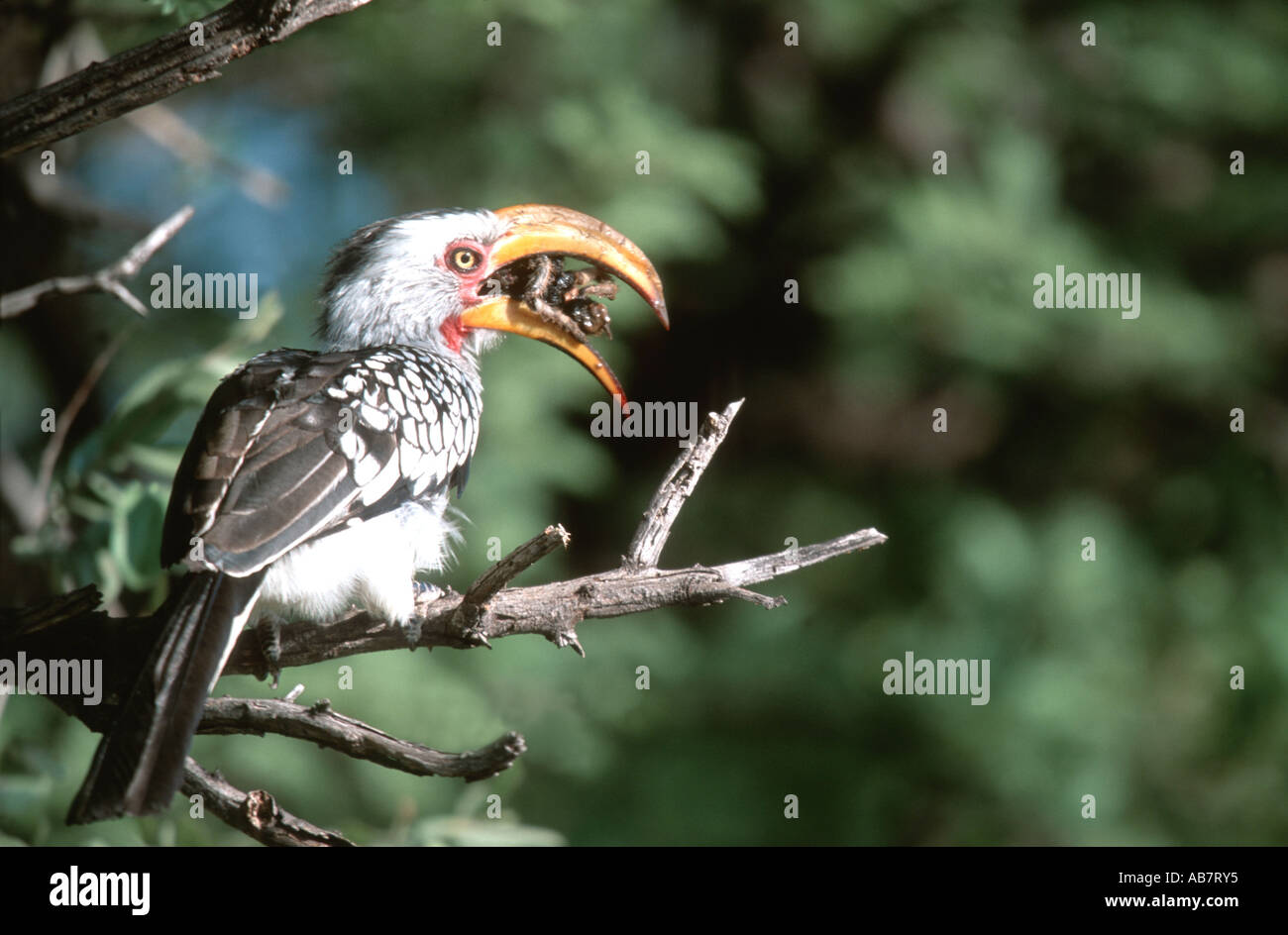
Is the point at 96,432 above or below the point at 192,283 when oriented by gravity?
below

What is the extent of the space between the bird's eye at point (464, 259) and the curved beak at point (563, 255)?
0.05 m

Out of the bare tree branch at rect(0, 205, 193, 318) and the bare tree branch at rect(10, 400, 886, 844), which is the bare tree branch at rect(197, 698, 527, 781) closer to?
the bare tree branch at rect(10, 400, 886, 844)

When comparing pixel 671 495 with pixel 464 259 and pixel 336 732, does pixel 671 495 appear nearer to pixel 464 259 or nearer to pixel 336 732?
pixel 336 732

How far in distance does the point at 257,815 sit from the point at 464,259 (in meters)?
1.72

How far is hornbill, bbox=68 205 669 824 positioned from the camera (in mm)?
2188

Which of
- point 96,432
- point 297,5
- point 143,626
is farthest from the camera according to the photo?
Answer: point 96,432

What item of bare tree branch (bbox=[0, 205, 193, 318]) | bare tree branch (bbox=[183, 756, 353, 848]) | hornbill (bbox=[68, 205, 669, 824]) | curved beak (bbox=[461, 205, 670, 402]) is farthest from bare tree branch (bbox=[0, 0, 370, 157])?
bare tree branch (bbox=[183, 756, 353, 848])

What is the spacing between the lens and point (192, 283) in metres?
4.54

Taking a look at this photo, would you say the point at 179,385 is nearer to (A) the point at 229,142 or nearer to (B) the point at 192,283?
(B) the point at 192,283

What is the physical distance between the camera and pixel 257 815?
239 centimetres

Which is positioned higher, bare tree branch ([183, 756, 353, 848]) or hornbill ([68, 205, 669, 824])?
hornbill ([68, 205, 669, 824])

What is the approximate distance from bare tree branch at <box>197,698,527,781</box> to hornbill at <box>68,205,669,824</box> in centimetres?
21
